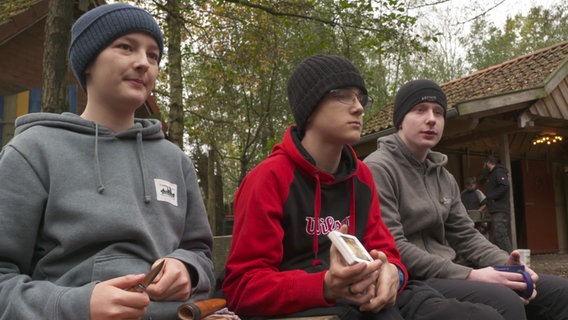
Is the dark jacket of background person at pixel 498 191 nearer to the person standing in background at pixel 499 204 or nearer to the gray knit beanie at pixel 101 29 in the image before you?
the person standing in background at pixel 499 204

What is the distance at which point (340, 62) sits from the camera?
242 centimetres

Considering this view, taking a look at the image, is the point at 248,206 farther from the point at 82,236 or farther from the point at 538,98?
the point at 538,98

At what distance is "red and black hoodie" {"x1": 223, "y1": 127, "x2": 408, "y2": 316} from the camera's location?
1887 millimetres

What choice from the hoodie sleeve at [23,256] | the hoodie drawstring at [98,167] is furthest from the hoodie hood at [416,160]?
the hoodie sleeve at [23,256]

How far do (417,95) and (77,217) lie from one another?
215 cm

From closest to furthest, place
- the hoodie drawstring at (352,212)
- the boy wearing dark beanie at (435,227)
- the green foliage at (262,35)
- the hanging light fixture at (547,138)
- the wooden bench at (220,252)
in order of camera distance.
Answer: the hoodie drawstring at (352,212) → the boy wearing dark beanie at (435,227) → the wooden bench at (220,252) → the green foliage at (262,35) → the hanging light fixture at (547,138)

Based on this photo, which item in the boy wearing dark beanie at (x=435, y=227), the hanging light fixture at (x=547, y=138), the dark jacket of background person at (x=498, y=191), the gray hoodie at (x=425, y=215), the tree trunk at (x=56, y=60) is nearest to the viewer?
the boy wearing dark beanie at (x=435, y=227)

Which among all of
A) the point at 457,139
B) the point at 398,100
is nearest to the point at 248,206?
the point at 398,100

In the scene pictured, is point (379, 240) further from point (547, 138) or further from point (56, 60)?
point (547, 138)

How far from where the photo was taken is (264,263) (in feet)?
6.55

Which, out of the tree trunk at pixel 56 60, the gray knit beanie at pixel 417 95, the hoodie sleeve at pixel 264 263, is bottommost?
the hoodie sleeve at pixel 264 263

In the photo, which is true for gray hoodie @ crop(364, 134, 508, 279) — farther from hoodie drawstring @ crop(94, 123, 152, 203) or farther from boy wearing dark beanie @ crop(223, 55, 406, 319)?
hoodie drawstring @ crop(94, 123, 152, 203)

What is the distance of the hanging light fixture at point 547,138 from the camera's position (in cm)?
1205

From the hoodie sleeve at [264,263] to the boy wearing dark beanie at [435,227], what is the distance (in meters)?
0.83
